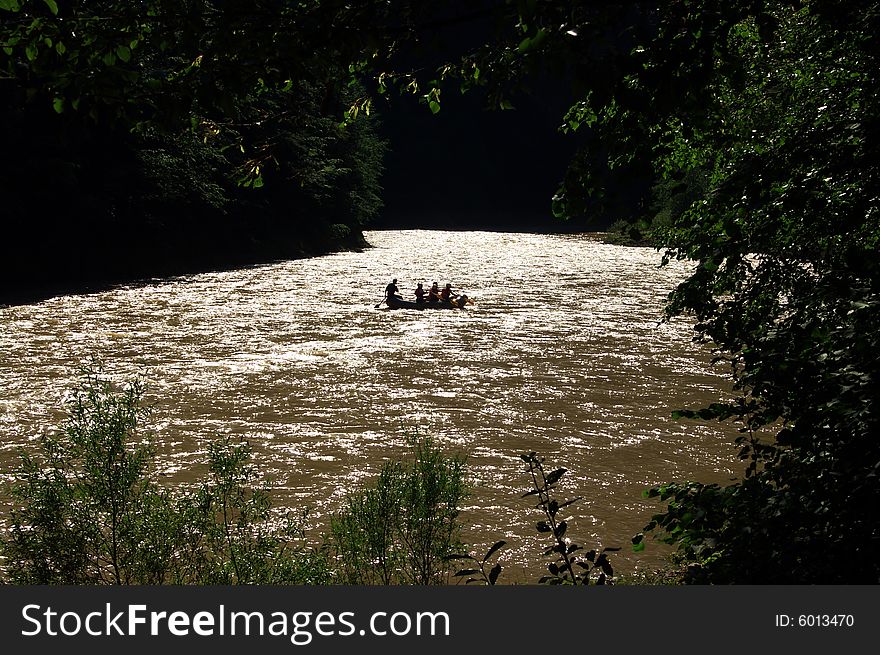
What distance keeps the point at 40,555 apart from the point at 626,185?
5427 millimetres

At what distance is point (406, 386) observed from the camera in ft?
57.8

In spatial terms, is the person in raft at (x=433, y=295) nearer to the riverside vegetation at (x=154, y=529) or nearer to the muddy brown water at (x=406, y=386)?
the muddy brown water at (x=406, y=386)

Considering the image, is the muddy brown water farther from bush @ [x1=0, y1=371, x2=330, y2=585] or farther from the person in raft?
bush @ [x1=0, y1=371, x2=330, y2=585]

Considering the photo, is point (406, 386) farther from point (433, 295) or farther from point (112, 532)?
point (433, 295)

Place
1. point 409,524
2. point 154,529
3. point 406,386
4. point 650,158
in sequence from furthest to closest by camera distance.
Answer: point 406,386 < point 409,524 < point 154,529 < point 650,158

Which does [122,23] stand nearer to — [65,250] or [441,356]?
[441,356]

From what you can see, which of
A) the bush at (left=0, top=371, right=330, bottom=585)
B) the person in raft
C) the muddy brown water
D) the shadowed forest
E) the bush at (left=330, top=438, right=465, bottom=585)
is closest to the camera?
the shadowed forest

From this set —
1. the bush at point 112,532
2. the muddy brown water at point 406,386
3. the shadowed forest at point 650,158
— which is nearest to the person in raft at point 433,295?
the muddy brown water at point 406,386

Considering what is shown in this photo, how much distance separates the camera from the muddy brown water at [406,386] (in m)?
11.6

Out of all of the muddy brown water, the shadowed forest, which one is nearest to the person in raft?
the muddy brown water

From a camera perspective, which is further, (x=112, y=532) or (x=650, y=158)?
(x=112, y=532)

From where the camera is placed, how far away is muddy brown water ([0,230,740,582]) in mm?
11562

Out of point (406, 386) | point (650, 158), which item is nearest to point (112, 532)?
point (650, 158)

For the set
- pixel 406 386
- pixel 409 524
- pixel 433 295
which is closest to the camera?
pixel 409 524
